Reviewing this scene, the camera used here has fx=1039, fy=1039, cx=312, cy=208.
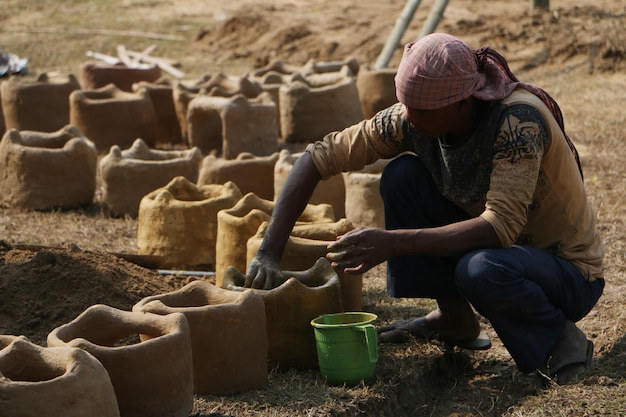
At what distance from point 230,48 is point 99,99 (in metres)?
6.35

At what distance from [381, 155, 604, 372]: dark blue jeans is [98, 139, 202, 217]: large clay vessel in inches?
104

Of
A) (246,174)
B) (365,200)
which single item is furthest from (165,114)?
(365,200)

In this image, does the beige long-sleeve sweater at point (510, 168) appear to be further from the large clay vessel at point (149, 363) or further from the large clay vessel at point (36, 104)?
the large clay vessel at point (36, 104)

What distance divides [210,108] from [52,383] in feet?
18.1

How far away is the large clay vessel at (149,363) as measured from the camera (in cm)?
318

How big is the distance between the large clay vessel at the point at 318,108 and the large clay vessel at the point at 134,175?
84.3 inches

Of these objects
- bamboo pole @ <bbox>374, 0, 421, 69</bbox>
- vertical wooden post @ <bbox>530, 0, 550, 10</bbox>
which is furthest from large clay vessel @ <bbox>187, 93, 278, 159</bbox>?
vertical wooden post @ <bbox>530, 0, 550, 10</bbox>

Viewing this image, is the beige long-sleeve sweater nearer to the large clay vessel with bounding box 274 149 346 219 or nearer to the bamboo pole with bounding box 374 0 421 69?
the large clay vessel with bounding box 274 149 346 219

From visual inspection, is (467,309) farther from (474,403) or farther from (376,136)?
(376,136)

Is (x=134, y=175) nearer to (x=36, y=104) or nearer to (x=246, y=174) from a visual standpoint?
(x=246, y=174)

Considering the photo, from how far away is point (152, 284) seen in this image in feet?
15.5

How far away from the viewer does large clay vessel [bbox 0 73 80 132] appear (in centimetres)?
862

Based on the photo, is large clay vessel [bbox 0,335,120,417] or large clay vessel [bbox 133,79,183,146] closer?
large clay vessel [bbox 0,335,120,417]

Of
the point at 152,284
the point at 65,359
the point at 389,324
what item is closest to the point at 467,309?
the point at 389,324
